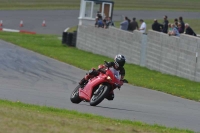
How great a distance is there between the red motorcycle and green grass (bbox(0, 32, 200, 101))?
16.5 ft

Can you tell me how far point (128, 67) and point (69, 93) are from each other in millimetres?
10352

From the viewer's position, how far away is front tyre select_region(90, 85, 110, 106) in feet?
46.8

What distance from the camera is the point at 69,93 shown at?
58.4 ft

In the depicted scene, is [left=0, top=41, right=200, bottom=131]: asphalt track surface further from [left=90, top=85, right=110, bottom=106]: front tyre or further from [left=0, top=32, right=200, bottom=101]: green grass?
[left=0, top=32, right=200, bottom=101]: green grass

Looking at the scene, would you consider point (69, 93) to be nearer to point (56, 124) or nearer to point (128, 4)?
point (56, 124)

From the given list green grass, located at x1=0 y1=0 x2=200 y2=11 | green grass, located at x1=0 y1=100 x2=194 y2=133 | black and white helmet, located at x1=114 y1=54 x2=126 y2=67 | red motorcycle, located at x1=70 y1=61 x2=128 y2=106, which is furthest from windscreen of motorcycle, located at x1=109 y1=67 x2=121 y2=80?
green grass, located at x1=0 y1=0 x2=200 y2=11

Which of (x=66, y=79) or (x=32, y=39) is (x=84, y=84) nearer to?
(x=66, y=79)

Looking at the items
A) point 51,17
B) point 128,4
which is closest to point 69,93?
point 51,17

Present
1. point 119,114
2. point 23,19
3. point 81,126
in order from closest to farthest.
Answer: point 81,126 < point 119,114 < point 23,19

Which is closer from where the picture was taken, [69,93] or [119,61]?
[119,61]

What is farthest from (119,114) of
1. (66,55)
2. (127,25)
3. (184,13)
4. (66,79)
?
(184,13)

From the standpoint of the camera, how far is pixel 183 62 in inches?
963

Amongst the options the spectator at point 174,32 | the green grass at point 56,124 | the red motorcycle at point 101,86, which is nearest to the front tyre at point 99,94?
the red motorcycle at point 101,86

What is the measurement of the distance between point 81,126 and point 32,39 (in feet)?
101
